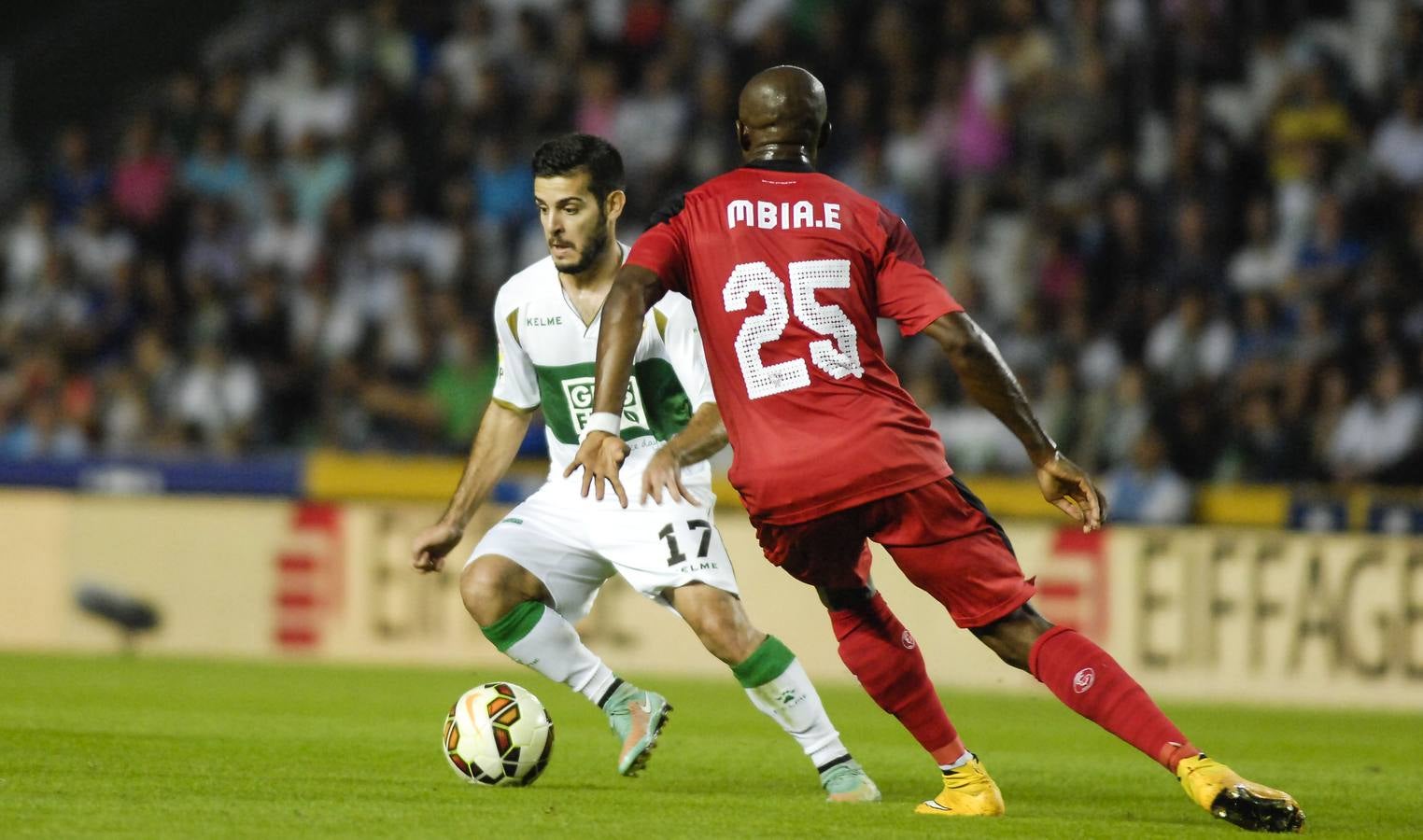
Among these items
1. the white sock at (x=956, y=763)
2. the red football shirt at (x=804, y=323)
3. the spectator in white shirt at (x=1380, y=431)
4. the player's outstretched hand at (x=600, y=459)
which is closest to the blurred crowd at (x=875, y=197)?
the spectator in white shirt at (x=1380, y=431)

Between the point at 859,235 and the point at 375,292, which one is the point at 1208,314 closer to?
the point at 375,292

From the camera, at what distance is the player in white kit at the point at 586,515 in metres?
6.58

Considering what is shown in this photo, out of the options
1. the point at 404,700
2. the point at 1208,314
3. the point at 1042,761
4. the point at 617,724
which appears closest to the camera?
the point at 617,724

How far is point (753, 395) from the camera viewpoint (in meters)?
5.81

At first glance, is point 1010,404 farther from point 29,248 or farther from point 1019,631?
point 29,248

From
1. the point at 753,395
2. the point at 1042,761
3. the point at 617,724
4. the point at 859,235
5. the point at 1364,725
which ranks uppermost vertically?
the point at 859,235

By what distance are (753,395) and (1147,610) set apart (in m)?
7.34

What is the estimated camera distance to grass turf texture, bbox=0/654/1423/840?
5.52m

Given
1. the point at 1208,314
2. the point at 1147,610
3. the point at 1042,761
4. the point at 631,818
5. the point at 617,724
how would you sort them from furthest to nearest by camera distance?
the point at 1208,314 < the point at 1147,610 < the point at 1042,761 < the point at 617,724 < the point at 631,818

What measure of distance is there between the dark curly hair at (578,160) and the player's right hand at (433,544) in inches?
48.9

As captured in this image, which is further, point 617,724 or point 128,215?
point 128,215

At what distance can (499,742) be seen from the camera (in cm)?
649

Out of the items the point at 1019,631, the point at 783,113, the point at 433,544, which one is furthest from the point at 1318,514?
the point at 783,113

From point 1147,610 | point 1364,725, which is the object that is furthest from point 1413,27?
point 1364,725
